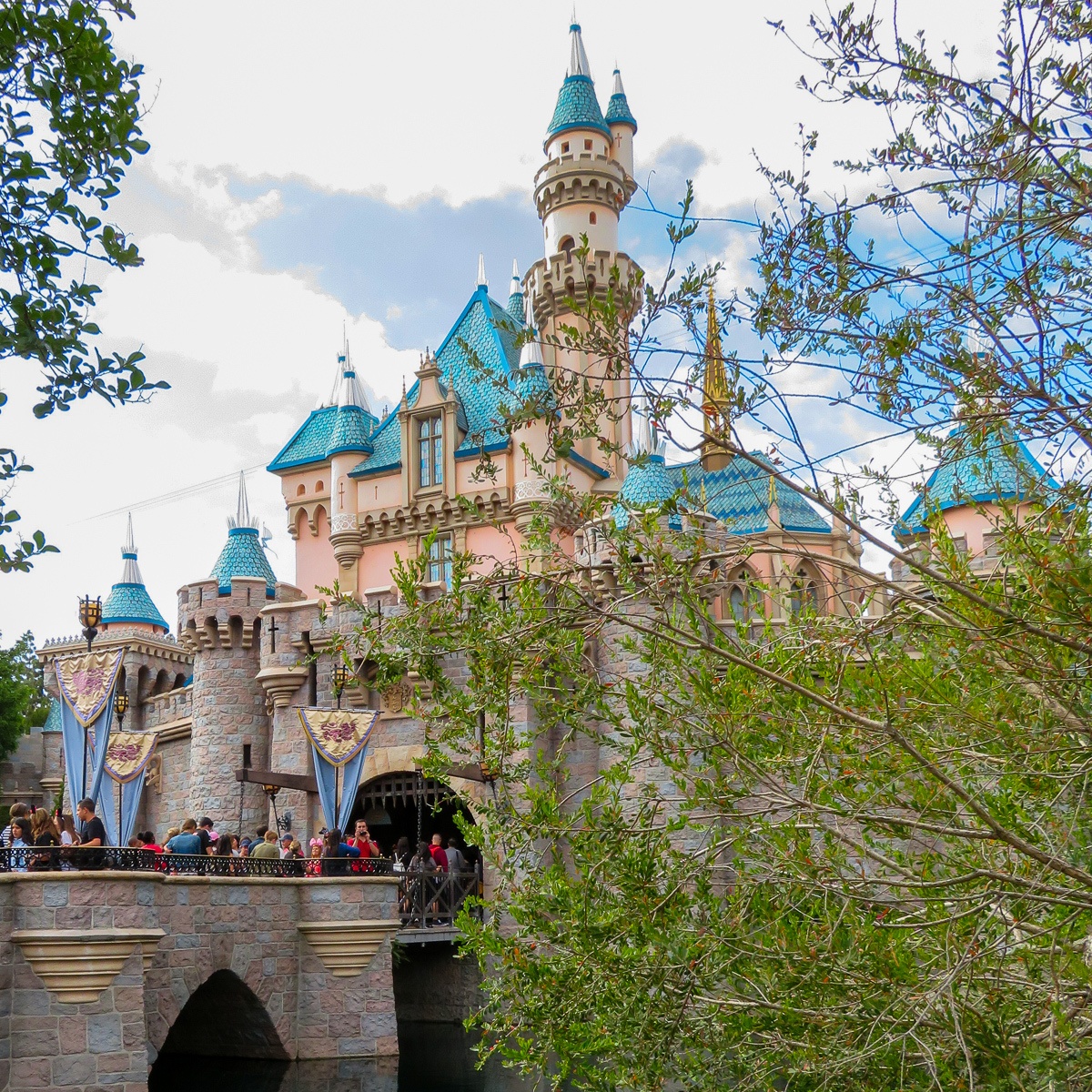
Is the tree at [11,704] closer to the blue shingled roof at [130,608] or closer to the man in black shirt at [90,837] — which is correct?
the blue shingled roof at [130,608]

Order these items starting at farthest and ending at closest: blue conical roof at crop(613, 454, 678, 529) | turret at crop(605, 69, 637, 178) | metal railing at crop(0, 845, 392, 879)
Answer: turret at crop(605, 69, 637, 178) → blue conical roof at crop(613, 454, 678, 529) → metal railing at crop(0, 845, 392, 879)

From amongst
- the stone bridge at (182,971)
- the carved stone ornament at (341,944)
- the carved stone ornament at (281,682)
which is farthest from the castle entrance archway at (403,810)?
the stone bridge at (182,971)

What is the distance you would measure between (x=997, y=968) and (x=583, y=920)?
1766 mm

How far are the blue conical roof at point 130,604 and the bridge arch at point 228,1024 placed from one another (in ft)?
56.6

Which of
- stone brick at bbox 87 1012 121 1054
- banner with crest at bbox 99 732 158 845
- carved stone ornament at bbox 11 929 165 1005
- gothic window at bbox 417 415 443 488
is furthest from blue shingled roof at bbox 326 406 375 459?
stone brick at bbox 87 1012 121 1054

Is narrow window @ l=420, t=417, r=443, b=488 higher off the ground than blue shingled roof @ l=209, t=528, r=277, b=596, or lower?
higher

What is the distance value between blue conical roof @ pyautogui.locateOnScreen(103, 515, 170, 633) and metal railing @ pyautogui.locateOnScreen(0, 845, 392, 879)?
59.2 ft

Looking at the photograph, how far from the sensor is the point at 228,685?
69.7 feet

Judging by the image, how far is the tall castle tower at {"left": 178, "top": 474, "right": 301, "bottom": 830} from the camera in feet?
67.1

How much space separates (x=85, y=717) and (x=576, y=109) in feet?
51.6

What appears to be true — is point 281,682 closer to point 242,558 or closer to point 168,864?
point 242,558

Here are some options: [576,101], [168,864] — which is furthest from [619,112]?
Result: [168,864]

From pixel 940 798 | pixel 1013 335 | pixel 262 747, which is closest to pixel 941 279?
pixel 1013 335

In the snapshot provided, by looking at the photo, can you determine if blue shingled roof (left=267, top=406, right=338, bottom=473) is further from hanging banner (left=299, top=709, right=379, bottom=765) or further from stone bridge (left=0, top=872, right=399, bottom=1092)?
stone bridge (left=0, top=872, right=399, bottom=1092)
